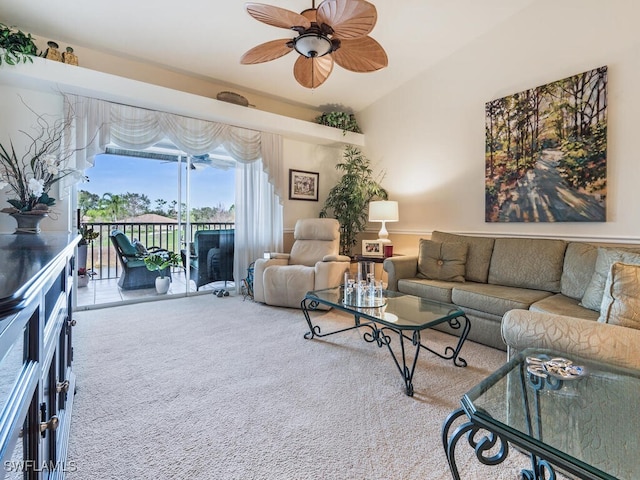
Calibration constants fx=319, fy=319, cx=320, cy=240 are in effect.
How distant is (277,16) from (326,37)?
1.06ft

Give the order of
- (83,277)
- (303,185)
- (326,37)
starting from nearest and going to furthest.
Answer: (326,37)
(83,277)
(303,185)

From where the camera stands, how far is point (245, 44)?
338cm

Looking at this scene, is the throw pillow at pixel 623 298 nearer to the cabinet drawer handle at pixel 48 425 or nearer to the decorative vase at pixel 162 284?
the cabinet drawer handle at pixel 48 425

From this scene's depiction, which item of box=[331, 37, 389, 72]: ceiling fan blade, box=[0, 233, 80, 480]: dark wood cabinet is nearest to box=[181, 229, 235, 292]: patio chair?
box=[331, 37, 389, 72]: ceiling fan blade

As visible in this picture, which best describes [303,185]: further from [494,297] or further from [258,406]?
[258,406]

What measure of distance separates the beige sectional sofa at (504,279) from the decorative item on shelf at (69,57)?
3.59 metres

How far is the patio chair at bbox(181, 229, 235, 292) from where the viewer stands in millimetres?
4367

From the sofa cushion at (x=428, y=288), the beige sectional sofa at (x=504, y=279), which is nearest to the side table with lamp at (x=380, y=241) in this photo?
the beige sectional sofa at (x=504, y=279)

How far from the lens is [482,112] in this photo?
354 centimetres

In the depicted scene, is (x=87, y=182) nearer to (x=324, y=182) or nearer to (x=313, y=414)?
(x=324, y=182)

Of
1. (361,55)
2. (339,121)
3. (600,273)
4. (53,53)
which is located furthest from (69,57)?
(600,273)

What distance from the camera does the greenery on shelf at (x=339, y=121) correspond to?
4.74m

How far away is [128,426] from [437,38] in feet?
14.1

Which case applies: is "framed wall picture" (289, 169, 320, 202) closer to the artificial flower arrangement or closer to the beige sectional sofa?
the beige sectional sofa
